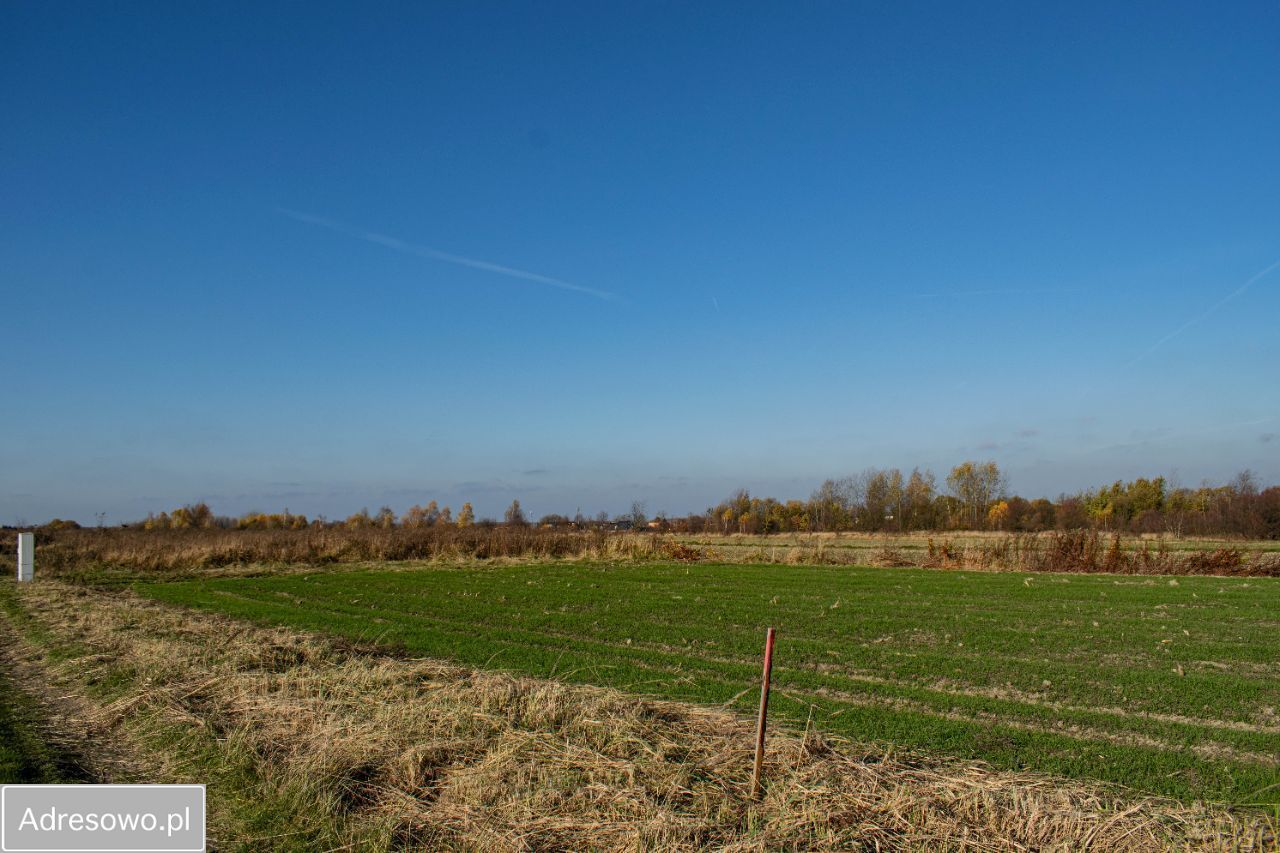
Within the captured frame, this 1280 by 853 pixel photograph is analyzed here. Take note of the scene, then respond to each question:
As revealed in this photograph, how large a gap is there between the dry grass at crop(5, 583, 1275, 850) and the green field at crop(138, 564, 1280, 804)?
52.6 inches

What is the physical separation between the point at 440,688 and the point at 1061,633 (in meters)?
11.5

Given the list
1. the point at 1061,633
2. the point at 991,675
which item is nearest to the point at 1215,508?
the point at 1061,633

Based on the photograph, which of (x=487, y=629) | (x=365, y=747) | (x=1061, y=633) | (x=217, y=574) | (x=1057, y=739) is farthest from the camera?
(x=217, y=574)

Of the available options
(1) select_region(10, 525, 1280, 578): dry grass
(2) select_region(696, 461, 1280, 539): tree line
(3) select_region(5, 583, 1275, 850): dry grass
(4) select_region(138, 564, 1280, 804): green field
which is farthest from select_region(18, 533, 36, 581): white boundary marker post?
(2) select_region(696, 461, 1280, 539): tree line

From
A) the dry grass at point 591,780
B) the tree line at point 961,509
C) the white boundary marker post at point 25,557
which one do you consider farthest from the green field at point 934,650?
the tree line at point 961,509

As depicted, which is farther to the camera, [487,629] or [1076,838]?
[487,629]

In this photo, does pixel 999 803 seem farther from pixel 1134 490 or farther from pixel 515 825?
pixel 1134 490

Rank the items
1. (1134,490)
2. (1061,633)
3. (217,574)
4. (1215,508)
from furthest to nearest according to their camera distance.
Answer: (1134,490) → (1215,508) → (217,574) → (1061,633)

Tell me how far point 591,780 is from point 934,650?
8.67m

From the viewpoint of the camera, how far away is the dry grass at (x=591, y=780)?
5.06 metres

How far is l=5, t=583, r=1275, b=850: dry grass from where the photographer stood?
506 centimetres

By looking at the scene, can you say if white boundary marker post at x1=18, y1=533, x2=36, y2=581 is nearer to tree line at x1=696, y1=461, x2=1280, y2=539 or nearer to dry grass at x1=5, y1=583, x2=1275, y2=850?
dry grass at x1=5, y1=583, x2=1275, y2=850

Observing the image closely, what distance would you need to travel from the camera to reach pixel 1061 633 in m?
14.3

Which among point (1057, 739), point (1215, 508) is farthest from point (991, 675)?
point (1215, 508)
